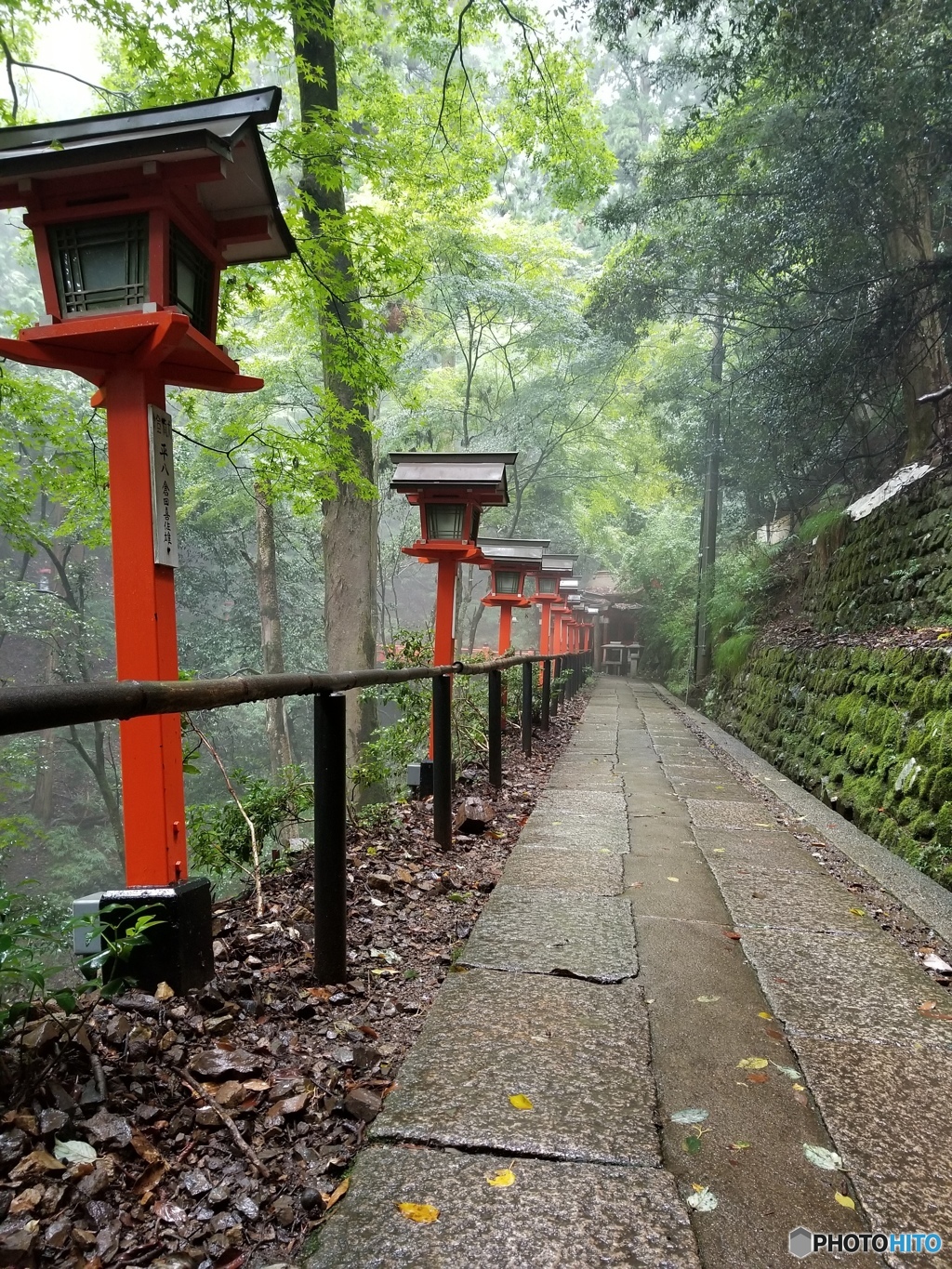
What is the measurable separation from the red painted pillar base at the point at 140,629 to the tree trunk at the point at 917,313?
8.45 m

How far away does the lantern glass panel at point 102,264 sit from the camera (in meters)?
2.12

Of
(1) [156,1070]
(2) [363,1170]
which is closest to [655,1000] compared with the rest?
(2) [363,1170]

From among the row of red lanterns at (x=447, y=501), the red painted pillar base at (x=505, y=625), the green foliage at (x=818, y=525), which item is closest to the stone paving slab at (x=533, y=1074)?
the row of red lanterns at (x=447, y=501)

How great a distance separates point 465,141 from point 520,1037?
1062cm

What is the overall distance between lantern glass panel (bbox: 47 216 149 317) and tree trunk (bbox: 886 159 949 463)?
835 centimetres

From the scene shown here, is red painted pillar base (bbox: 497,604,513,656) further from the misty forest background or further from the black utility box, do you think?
the black utility box

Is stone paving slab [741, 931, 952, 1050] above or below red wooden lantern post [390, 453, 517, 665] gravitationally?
below

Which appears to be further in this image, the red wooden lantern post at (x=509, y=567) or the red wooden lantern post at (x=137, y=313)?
the red wooden lantern post at (x=509, y=567)

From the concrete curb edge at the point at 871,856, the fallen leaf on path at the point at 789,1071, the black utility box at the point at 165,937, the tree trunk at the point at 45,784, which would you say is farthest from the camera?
the tree trunk at the point at 45,784

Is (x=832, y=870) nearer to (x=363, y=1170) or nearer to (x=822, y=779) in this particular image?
(x=822, y=779)

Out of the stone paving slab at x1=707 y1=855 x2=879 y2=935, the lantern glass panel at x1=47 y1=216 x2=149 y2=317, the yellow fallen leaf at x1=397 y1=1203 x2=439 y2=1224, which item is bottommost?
the stone paving slab at x1=707 y1=855 x2=879 y2=935

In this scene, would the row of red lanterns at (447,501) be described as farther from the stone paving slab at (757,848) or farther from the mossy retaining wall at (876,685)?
the mossy retaining wall at (876,685)

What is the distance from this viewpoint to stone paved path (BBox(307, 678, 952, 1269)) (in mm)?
1119

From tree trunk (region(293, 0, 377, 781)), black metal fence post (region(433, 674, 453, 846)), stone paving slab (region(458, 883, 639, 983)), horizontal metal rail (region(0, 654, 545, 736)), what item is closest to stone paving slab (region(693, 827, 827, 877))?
stone paving slab (region(458, 883, 639, 983))
